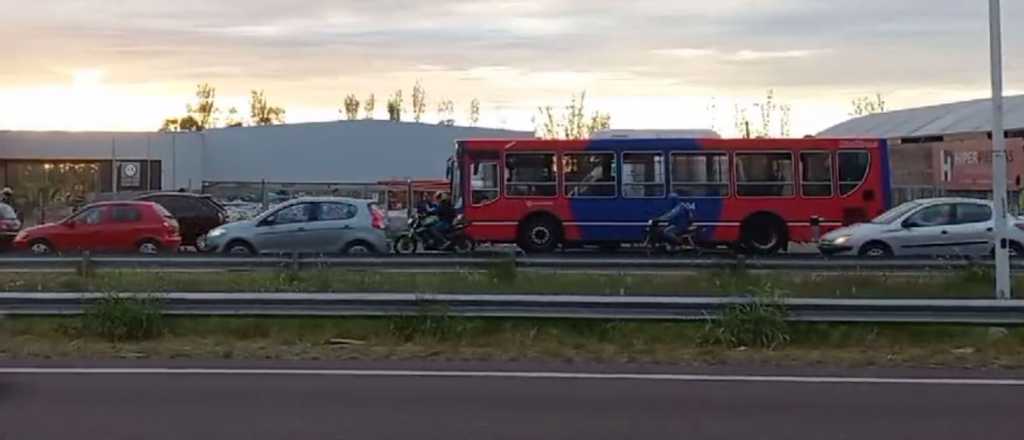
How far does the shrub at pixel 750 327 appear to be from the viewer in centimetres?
1275

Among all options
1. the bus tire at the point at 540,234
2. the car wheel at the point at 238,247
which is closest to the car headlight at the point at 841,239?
the bus tire at the point at 540,234

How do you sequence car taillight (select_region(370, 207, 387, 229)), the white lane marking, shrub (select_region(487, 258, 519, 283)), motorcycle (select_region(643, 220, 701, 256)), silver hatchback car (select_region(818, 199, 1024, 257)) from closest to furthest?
the white lane marking
shrub (select_region(487, 258, 519, 283))
silver hatchback car (select_region(818, 199, 1024, 257))
car taillight (select_region(370, 207, 387, 229))
motorcycle (select_region(643, 220, 701, 256))

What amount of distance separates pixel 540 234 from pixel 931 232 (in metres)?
7.61

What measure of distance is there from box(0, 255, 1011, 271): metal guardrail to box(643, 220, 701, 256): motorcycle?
8.09 meters

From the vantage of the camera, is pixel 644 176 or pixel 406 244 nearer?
pixel 644 176

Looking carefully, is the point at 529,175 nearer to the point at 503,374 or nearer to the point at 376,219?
the point at 376,219

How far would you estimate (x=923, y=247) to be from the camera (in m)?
24.0

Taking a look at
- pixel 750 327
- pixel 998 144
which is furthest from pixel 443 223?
pixel 750 327

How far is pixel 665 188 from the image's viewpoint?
27.7 meters

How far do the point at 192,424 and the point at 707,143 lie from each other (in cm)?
1981

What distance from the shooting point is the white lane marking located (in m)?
10.9

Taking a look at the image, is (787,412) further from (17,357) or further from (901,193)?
(901,193)

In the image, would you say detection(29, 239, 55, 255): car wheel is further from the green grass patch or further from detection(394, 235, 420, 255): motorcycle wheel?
the green grass patch

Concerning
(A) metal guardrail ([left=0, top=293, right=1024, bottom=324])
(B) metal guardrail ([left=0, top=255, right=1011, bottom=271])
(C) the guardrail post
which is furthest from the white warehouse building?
(A) metal guardrail ([left=0, top=293, right=1024, bottom=324])
